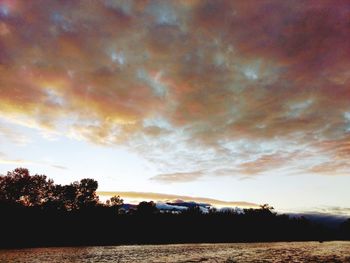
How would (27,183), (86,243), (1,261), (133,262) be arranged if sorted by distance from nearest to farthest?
(1,261) → (133,262) → (27,183) → (86,243)

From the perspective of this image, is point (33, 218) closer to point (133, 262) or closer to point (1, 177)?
point (1, 177)

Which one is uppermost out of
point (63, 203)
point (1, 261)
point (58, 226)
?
point (63, 203)

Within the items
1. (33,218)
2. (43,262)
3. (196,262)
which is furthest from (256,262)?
(33,218)

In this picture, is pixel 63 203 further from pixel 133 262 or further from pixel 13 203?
pixel 133 262

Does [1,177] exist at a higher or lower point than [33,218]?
higher

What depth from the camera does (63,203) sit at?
193m

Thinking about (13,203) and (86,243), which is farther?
(86,243)

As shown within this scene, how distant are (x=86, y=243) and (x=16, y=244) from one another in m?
50.4

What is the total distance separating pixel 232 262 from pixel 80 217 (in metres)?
116

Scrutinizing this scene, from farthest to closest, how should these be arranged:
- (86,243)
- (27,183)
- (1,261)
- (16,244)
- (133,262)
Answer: (86,243) → (27,183) → (16,244) → (133,262) → (1,261)

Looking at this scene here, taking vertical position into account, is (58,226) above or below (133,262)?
above

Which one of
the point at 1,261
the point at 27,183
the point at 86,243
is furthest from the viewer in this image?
the point at 86,243

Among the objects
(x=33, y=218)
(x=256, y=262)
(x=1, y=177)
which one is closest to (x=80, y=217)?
(x=33, y=218)

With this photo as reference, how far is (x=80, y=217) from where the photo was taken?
191 meters
